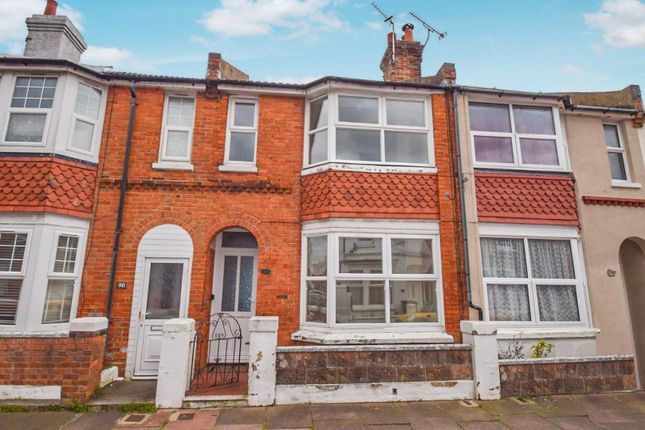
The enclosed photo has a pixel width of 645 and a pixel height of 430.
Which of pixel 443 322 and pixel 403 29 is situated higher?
pixel 403 29

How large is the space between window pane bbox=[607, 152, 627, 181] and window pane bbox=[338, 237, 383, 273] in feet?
20.1

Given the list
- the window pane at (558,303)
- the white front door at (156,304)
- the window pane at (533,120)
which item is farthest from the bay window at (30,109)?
the window pane at (558,303)

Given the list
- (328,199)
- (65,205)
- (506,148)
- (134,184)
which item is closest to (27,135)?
(65,205)

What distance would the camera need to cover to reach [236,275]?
7.49 m

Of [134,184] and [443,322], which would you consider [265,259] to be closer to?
[134,184]

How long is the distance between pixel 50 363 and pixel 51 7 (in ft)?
27.4

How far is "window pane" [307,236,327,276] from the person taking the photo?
677 cm

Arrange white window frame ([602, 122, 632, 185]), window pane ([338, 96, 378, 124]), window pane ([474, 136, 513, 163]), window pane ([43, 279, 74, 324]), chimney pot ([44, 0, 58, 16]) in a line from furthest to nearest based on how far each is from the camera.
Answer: chimney pot ([44, 0, 58, 16]) → white window frame ([602, 122, 632, 185]) → window pane ([474, 136, 513, 163]) → window pane ([338, 96, 378, 124]) → window pane ([43, 279, 74, 324])

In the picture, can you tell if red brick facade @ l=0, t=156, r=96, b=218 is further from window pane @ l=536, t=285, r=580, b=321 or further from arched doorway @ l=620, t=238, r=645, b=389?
arched doorway @ l=620, t=238, r=645, b=389

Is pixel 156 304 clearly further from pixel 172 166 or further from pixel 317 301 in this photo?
pixel 317 301

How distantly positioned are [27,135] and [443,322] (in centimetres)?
897

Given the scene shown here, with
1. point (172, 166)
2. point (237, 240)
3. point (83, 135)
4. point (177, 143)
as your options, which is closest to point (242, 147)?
point (177, 143)

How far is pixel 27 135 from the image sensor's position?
6523 mm

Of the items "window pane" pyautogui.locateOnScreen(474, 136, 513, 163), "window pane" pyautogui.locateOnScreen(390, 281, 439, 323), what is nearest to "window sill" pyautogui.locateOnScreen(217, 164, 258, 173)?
"window pane" pyautogui.locateOnScreen(390, 281, 439, 323)
